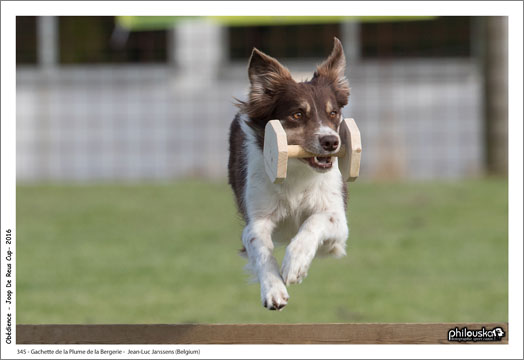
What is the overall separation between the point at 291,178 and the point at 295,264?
659 millimetres

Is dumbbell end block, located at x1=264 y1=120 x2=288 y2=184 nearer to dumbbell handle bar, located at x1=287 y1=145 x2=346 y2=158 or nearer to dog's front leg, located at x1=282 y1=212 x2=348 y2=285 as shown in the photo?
dumbbell handle bar, located at x1=287 y1=145 x2=346 y2=158

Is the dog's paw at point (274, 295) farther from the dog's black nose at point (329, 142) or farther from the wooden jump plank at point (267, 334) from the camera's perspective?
the wooden jump plank at point (267, 334)

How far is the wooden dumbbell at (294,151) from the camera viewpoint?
14.2 ft

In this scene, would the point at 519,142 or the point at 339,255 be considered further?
the point at 519,142

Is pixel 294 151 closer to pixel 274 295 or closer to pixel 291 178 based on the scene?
pixel 291 178

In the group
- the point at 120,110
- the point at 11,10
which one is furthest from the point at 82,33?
the point at 11,10

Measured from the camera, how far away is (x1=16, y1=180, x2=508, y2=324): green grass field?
1201 cm

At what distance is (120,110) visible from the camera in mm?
18031

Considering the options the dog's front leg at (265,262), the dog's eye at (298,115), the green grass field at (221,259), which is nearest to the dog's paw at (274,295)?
the dog's front leg at (265,262)

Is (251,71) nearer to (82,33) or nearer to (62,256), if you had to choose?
(62,256)

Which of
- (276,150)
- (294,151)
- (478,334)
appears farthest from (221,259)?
(276,150)

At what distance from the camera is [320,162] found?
14.8 feet

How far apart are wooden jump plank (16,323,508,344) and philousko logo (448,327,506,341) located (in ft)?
0.43

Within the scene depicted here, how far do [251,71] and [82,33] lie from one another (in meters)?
13.6
